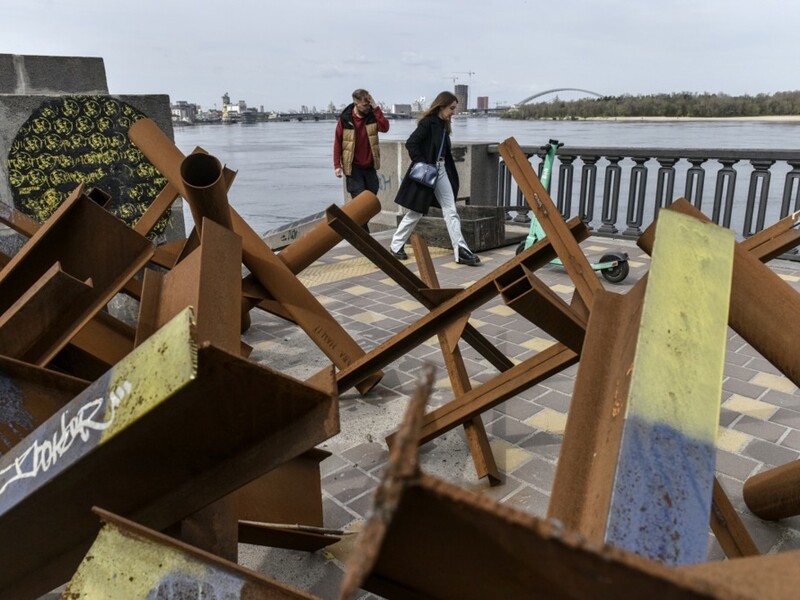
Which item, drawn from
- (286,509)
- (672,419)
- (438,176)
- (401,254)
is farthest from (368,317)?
(672,419)

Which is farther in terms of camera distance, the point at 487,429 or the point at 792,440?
the point at 487,429

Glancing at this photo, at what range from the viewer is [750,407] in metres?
3.47

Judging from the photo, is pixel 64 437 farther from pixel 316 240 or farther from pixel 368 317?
pixel 368 317

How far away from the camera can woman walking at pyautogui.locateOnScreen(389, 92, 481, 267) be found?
6.73 m

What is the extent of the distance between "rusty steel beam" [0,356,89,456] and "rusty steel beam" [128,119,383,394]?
1.51 meters

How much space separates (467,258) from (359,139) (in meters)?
2.12

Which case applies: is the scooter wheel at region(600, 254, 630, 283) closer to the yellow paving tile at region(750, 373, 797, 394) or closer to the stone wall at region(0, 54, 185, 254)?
the yellow paving tile at region(750, 373, 797, 394)

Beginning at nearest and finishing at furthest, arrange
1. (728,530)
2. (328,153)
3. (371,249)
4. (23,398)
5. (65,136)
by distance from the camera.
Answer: (23,398) < (728,530) < (371,249) < (65,136) < (328,153)

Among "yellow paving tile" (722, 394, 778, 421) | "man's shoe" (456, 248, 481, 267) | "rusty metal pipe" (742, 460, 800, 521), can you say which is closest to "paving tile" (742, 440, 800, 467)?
"yellow paving tile" (722, 394, 778, 421)

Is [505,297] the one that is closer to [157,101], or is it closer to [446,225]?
[157,101]

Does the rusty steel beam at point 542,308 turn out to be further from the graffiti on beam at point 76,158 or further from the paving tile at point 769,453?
the graffiti on beam at point 76,158

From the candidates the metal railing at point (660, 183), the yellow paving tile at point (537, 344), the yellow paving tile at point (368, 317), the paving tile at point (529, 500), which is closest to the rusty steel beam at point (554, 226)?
the paving tile at point (529, 500)

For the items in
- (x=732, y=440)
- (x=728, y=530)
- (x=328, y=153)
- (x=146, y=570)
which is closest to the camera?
(x=146, y=570)

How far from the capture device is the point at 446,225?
7215 millimetres
